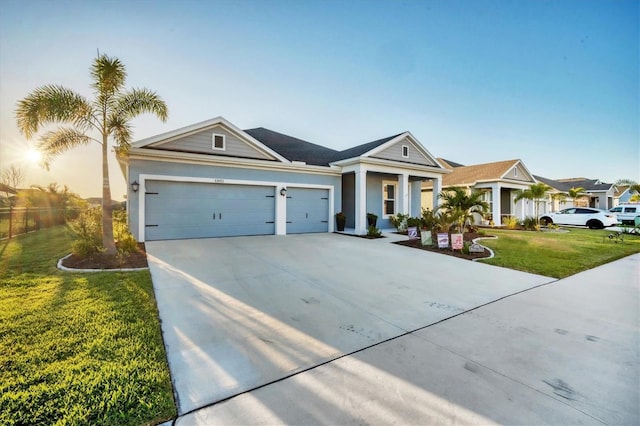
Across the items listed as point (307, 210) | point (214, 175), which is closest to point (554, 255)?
point (307, 210)

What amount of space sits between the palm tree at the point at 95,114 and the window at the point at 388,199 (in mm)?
11558

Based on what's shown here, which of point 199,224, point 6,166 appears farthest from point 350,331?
point 6,166

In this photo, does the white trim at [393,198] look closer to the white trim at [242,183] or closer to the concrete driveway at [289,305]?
the white trim at [242,183]

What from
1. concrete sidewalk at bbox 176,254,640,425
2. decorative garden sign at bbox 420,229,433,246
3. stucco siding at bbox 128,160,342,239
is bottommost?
concrete sidewalk at bbox 176,254,640,425

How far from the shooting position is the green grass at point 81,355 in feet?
6.28

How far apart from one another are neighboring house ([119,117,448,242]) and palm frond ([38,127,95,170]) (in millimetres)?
1082

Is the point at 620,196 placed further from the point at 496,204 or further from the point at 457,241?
the point at 457,241

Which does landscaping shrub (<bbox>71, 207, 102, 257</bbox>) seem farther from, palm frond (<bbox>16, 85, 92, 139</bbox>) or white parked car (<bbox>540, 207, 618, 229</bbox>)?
white parked car (<bbox>540, 207, 618, 229</bbox>)

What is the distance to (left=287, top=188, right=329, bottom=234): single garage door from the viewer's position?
12180 mm

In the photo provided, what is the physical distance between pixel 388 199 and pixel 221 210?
9.07 metres

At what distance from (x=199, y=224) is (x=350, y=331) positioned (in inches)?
338

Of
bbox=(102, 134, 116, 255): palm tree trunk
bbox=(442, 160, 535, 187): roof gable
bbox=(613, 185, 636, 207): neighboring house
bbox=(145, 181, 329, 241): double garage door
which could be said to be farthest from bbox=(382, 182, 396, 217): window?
bbox=(613, 185, 636, 207): neighboring house

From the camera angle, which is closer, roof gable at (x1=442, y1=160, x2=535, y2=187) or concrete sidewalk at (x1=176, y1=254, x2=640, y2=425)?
concrete sidewalk at (x1=176, y1=254, x2=640, y2=425)

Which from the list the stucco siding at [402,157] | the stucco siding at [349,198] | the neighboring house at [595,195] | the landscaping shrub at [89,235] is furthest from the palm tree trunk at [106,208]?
the neighboring house at [595,195]
